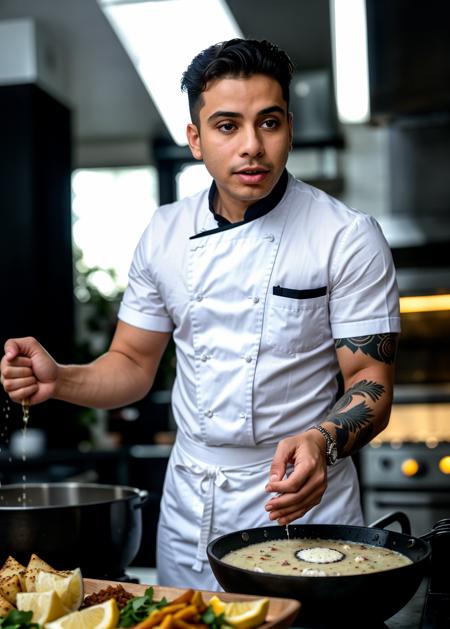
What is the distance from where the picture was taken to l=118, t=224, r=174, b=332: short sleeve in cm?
200

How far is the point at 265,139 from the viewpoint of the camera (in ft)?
5.50

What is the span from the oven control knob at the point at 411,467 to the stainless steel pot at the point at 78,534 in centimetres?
A: 259

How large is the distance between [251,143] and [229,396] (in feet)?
1.71

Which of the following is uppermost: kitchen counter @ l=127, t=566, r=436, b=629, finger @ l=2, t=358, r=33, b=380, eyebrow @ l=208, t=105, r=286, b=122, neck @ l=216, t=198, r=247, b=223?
eyebrow @ l=208, t=105, r=286, b=122

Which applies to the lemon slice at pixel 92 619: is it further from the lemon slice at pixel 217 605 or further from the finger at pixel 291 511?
the finger at pixel 291 511

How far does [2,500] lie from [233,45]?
3.42ft

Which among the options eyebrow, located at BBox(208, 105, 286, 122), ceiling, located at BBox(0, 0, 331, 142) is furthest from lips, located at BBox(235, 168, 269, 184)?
ceiling, located at BBox(0, 0, 331, 142)

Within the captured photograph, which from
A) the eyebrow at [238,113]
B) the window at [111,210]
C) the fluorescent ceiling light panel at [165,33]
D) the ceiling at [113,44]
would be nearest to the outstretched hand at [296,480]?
the eyebrow at [238,113]

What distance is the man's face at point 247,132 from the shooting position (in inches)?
65.9

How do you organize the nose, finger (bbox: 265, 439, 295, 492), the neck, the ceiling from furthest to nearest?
the ceiling < the neck < the nose < finger (bbox: 265, 439, 295, 492)

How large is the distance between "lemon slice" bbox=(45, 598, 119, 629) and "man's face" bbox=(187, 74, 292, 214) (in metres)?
0.87

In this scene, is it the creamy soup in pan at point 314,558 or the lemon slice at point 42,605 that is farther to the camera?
the creamy soup in pan at point 314,558

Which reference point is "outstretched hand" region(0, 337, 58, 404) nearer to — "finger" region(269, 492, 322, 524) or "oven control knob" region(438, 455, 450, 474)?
"finger" region(269, 492, 322, 524)

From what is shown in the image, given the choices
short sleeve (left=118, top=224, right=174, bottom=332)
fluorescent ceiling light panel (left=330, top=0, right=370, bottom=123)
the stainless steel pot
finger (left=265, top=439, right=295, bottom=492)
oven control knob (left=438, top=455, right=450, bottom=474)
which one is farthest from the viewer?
oven control knob (left=438, top=455, right=450, bottom=474)
